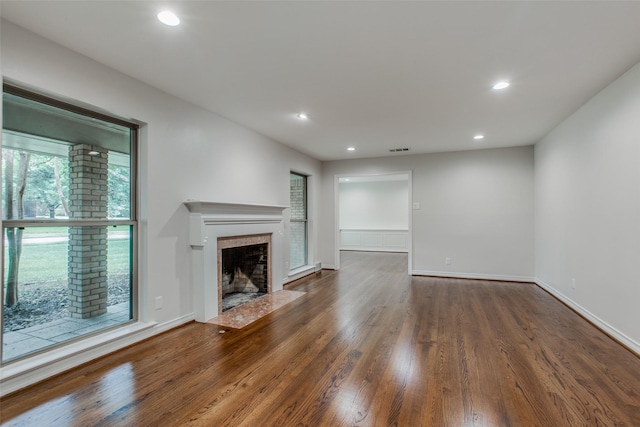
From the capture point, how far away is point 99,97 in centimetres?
253

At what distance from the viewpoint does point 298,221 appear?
239 inches

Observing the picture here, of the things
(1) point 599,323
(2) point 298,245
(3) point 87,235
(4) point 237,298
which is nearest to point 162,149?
(3) point 87,235

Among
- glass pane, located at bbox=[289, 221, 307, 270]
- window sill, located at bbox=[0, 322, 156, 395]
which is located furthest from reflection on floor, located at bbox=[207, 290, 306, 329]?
glass pane, located at bbox=[289, 221, 307, 270]

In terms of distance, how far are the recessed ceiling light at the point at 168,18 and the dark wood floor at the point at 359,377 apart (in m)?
2.44

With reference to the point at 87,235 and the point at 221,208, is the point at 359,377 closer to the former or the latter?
the point at 221,208

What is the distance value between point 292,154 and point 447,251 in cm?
351

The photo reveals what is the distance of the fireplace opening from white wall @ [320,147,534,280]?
3.10m

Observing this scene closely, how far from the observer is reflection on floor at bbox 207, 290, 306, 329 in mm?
3334

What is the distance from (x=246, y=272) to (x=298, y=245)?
5.31 feet

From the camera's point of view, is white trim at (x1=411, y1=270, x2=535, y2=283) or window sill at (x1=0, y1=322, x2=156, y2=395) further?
white trim at (x1=411, y1=270, x2=535, y2=283)

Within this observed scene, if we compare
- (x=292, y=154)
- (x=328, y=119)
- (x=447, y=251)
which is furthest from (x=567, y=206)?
(x=292, y=154)

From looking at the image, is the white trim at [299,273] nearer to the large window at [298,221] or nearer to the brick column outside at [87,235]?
the large window at [298,221]

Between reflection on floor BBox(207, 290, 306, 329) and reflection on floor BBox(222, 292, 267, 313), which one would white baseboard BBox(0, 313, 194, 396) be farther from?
reflection on floor BBox(222, 292, 267, 313)

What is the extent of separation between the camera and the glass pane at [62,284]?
7.10 feet
